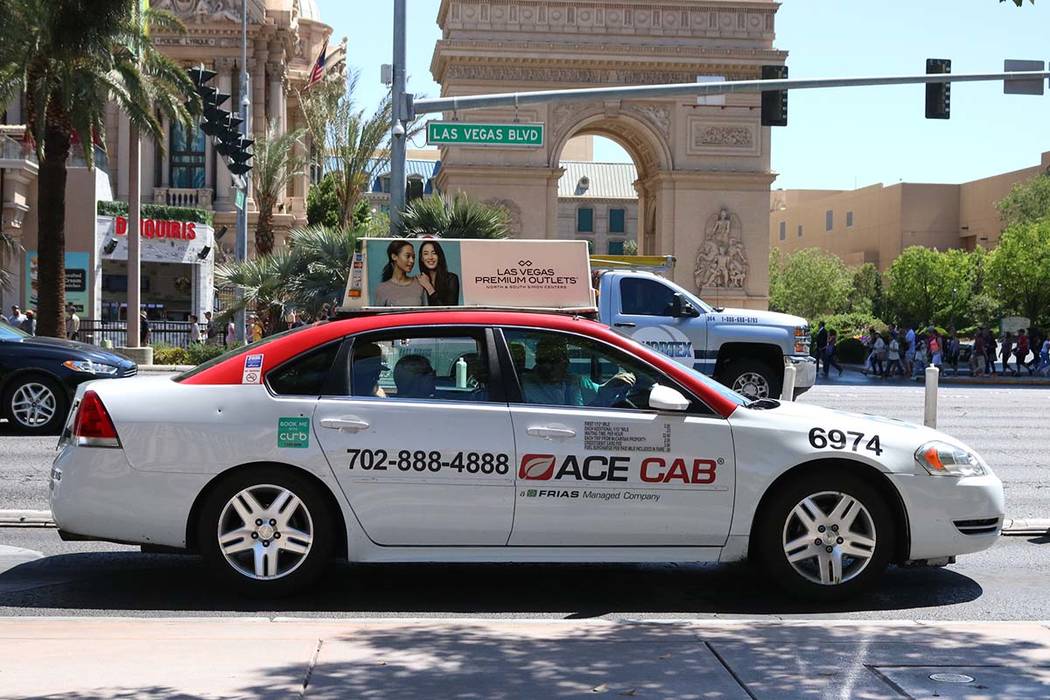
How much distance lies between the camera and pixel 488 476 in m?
6.49

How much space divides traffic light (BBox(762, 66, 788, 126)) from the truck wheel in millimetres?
5853

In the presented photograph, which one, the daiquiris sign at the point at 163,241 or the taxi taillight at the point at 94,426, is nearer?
the taxi taillight at the point at 94,426

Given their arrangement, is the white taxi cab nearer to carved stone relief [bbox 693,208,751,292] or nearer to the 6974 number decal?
the 6974 number decal

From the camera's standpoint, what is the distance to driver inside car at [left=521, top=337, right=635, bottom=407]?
671 cm

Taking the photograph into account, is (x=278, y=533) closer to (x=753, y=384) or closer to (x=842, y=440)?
(x=842, y=440)

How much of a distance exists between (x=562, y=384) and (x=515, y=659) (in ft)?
6.29

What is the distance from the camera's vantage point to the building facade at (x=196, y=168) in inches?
1918

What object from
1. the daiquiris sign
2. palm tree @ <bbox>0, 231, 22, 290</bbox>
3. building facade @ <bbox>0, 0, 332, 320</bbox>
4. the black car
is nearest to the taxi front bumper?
the black car

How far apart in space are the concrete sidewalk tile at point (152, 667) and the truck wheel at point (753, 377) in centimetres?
1324

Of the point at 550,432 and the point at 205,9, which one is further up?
the point at 205,9

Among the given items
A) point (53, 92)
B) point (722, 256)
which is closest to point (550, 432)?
point (53, 92)

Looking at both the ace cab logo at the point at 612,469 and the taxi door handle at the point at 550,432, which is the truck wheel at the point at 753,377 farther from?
the taxi door handle at the point at 550,432

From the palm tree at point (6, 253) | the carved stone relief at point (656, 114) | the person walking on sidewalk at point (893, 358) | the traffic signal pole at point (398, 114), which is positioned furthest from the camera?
the carved stone relief at point (656, 114)

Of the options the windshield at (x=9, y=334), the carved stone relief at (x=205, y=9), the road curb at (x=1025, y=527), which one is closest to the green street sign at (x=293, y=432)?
the road curb at (x=1025, y=527)
